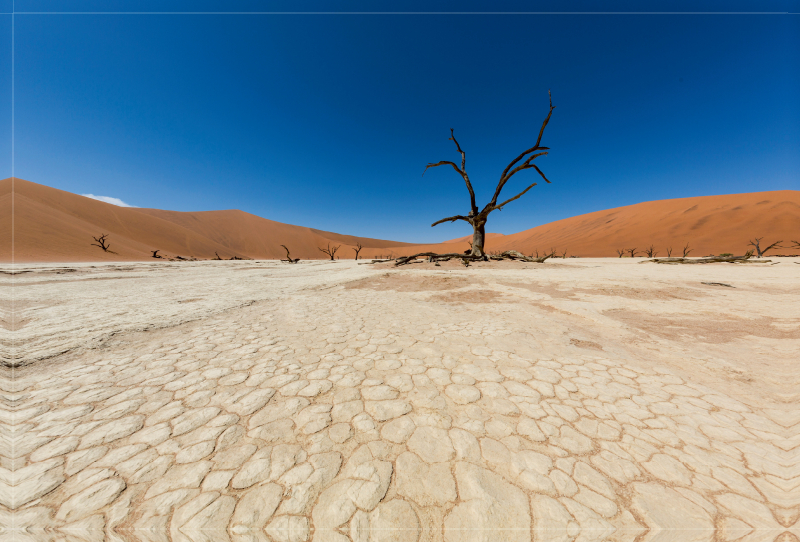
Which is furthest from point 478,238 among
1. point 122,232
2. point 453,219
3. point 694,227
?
point 122,232

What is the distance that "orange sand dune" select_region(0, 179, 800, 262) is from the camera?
19406 millimetres

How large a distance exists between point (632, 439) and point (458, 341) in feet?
5.18

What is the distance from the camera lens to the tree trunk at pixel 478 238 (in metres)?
11.4

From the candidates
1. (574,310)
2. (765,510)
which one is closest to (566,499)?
(765,510)

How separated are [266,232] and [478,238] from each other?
4466 cm

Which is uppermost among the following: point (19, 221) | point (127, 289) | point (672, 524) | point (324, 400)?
point (19, 221)

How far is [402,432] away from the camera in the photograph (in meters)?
1.53

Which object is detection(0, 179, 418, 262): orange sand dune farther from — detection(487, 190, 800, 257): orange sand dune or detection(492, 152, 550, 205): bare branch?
detection(487, 190, 800, 257): orange sand dune

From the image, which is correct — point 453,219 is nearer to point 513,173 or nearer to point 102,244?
point 513,173

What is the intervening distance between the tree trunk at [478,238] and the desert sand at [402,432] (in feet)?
27.7

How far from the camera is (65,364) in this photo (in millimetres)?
2303

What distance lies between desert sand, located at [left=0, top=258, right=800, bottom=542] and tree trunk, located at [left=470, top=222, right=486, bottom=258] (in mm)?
8456

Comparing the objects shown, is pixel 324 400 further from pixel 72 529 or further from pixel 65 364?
pixel 65 364

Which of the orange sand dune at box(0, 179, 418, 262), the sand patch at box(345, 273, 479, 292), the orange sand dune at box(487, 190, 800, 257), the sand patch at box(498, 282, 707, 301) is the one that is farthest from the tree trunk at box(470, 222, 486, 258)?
the orange sand dune at box(0, 179, 418, 262)
